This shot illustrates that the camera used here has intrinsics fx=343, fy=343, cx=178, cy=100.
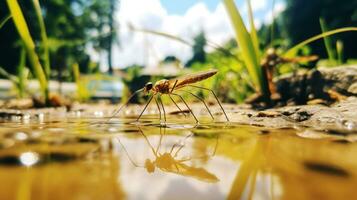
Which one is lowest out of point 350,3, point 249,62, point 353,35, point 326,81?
point 326,81

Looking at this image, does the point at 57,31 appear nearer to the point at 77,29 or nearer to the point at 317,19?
the point at 77,29

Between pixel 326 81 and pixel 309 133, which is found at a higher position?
pixel 326 81

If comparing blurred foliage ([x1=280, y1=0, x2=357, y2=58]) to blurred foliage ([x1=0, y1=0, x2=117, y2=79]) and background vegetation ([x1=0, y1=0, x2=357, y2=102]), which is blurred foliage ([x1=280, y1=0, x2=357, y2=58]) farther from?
blurred foliage ([x1=0, y1=0, x2=117, y2=79])

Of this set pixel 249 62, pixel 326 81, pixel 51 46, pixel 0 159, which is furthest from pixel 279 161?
pixel 51 46

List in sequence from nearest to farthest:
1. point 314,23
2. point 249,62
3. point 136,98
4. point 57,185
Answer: point 57,185, point 249,62, point 136,98, point 314,23

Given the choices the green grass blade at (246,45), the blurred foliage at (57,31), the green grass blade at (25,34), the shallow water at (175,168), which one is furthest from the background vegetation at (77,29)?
the shallow water at (175,168)

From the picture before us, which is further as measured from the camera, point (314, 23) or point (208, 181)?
point (314, 23)

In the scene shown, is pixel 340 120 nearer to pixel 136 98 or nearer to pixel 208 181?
pixel 208 181
